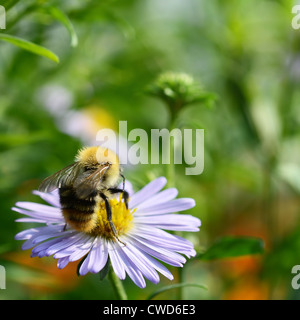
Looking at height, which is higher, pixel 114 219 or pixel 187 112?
pixel 187 112

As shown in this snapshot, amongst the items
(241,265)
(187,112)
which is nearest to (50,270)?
(241,265)

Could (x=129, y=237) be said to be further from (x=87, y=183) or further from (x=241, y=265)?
(x=241, y=265)

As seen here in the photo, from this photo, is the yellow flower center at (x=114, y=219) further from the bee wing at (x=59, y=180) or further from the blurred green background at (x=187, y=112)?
the blurred green background at (x=187, y=112)

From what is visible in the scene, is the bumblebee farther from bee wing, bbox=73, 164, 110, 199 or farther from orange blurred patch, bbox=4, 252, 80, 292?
orange blurred patch, bbox=4, 252, 80, 292
